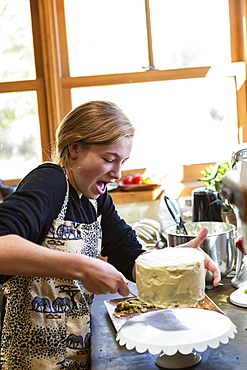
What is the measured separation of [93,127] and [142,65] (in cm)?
181

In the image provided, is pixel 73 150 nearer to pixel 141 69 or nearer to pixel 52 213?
pixel 52 213

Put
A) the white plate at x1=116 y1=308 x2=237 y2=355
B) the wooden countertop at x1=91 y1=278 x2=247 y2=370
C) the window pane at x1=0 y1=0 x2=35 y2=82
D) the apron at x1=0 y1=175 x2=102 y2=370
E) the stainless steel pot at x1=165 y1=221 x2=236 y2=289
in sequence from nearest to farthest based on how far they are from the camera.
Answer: the white plate at x1=116 y1=308 x2=237 y2=355
the wooden countertop at x1=91 y1=278 x2=247 y2=370
the apron at x1=0 y1=175 x2=102 y2=370
the stainless steel pot at x1=165 y1=221 x2=236 y2=289
the window pane at x1=0 y1=0 x2=35 y2=82

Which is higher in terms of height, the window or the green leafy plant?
the window

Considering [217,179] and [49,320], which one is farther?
[217,179]

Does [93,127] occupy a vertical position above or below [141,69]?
below

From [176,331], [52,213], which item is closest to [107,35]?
[52,213]

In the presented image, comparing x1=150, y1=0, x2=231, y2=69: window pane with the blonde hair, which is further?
x1=150, y1=0, x2=231, y2=69: window pane

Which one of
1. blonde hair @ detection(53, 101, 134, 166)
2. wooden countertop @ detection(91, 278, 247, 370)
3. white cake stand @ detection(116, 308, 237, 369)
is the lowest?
wooden countertop @ detection(91, 278, 247, 370)

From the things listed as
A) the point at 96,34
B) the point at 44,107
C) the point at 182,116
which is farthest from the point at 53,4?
the point at 182,116

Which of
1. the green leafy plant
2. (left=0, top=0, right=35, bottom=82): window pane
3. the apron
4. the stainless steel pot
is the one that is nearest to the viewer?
the apron

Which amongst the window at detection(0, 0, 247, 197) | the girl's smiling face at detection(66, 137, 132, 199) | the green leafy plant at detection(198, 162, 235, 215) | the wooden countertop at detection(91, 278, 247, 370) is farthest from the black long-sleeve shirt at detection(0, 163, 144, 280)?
the window at detection(0, 0, 247, 197)

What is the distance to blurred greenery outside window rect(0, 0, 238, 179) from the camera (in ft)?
10.4

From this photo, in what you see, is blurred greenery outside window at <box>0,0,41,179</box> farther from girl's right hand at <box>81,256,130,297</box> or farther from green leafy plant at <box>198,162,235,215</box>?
girl's right hand at <box>81,256,130,297</box>

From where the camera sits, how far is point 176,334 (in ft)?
3.79
